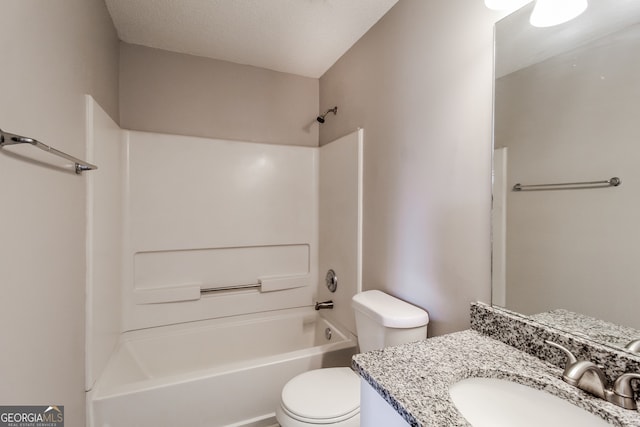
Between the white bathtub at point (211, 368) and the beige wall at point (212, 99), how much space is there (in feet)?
4.99

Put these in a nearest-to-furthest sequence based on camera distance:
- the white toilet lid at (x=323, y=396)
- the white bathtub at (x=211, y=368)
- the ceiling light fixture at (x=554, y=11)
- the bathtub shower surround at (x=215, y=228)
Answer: the ceiling light fixture at (x=554, y=11)
the white toilet lid at (x=323, y=396)
the white bathtub at (x=211, y=368)
the bathtub shower surround at (x=215, y=228)

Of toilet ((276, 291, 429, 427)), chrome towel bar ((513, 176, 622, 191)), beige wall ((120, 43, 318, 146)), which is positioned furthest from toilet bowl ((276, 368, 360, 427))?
beige wall ((120, 43, 318, 146))

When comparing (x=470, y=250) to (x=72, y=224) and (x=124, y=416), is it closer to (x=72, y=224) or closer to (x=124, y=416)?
(x=72, y=224)

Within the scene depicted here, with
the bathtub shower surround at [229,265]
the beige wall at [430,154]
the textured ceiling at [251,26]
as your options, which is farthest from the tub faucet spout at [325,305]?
the textured ceiling at [251,26]

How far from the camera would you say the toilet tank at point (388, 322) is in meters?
1.24

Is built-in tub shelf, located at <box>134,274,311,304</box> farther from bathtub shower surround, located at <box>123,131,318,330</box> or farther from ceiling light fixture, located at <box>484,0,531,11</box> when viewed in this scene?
ceiling light fixture, located at <box>484,0,531,11</box>

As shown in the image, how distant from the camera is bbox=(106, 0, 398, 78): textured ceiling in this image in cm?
155

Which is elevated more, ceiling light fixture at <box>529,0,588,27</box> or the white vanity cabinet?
ceiling light fixture at <box>529,0,588,27</box>

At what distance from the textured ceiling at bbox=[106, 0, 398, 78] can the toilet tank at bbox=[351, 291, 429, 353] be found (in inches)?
63.9

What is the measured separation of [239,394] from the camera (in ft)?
4.86

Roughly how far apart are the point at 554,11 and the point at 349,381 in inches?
66.5

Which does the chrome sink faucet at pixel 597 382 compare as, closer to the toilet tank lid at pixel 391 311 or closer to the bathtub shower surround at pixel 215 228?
the toilet tank lid at pixel 391 311

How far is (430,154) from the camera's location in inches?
50.6

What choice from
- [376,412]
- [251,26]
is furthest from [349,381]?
[251,26]
